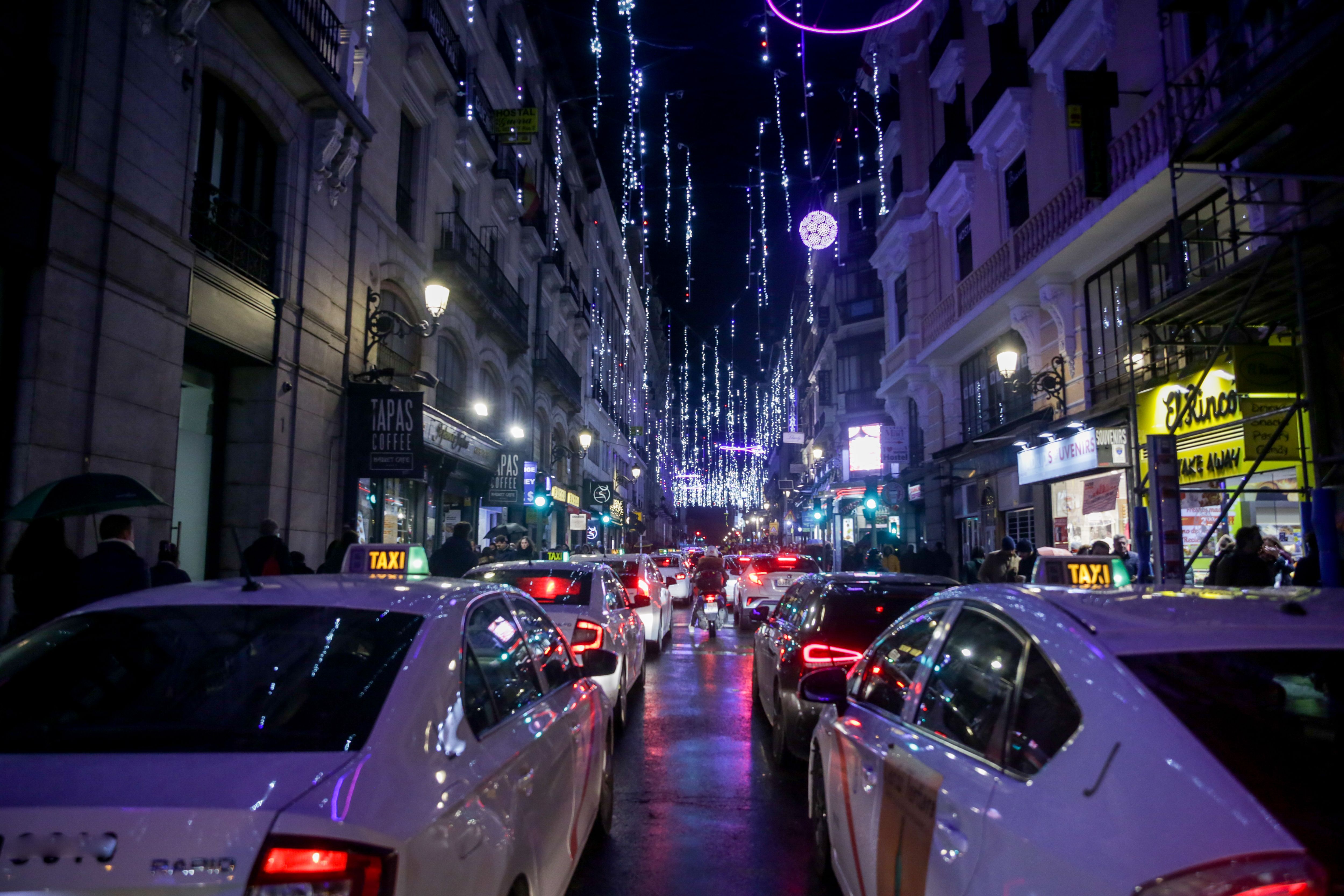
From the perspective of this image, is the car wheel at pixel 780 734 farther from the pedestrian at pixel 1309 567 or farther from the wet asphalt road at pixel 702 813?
the pedestrian at pixel 1309 567

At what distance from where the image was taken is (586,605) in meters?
8.91

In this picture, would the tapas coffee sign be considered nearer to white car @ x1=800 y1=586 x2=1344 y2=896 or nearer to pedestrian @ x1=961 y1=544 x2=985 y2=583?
pedestrian @ x1=961 y1=544 x2=985 y2=583

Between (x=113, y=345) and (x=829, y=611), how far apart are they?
781 centimetres

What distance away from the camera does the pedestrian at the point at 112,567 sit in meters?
6.73

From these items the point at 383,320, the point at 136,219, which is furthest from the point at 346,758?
the point at 383,320

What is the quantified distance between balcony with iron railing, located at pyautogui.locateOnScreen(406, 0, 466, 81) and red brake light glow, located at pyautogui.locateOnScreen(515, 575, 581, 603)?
45.4ft

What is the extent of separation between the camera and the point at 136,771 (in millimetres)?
2244

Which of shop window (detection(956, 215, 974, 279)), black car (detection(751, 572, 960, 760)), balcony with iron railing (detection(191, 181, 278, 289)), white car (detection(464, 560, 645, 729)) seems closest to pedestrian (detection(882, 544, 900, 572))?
shop window (detection(956, 215, 974, 279))

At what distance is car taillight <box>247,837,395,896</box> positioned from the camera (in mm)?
1994

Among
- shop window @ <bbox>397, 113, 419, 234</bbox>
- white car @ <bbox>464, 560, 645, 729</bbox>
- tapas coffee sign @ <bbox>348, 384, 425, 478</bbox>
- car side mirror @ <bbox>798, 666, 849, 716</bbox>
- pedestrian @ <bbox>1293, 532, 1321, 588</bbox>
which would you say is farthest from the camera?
shop window @ <bbox>397, 113, 419, 234</bbox>

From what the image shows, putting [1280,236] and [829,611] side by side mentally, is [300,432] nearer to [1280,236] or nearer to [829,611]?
[829,611]

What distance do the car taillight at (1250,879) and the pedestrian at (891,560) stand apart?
1562 cm

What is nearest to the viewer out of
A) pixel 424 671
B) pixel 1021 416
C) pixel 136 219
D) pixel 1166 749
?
pixel 1166 749

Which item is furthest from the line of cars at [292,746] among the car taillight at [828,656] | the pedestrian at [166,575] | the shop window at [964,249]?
the shop window at [964,249]
